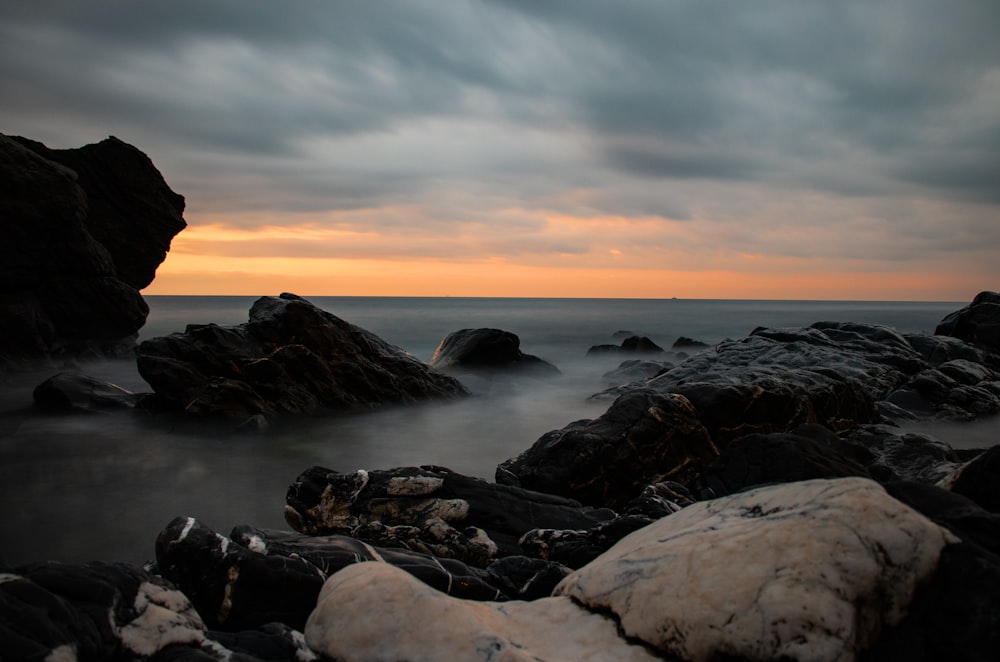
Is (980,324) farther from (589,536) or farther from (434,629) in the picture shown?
(434,629)

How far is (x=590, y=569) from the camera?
4.19 m

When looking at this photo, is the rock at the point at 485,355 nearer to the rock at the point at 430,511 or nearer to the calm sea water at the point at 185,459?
the calm sea water at the point at 185,459

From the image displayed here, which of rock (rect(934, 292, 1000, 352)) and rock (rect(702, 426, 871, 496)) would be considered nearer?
rock (rect(702, 426, 871, 496))

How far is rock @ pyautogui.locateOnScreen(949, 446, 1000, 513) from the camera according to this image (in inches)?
189

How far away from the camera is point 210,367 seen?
14.0 metres

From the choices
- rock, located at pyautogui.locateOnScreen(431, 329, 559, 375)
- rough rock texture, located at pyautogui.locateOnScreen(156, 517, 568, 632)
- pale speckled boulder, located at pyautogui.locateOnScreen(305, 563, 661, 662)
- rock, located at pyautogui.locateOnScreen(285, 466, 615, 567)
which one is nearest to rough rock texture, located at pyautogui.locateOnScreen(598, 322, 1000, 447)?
rock, located at pyautogui.locateOnScreen(285, 466, 615, 567)

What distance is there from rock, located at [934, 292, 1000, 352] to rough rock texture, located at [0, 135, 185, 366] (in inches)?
1148

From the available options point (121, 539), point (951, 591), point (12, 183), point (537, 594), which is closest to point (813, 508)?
point (951, 591)

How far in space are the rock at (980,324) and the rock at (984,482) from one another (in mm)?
18434

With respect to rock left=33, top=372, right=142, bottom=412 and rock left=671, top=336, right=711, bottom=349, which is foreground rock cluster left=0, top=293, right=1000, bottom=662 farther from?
rock left=671, top=336, right=711, bottom=349

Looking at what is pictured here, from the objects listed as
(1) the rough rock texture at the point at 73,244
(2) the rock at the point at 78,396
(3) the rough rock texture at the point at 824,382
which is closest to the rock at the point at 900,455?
(3) the rough rock texture at the point at 824,382

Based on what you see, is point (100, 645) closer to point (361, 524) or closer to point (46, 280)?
point (361, 524)

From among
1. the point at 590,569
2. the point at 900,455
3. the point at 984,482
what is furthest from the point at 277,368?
the point at 984,482

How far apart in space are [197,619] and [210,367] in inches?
440
